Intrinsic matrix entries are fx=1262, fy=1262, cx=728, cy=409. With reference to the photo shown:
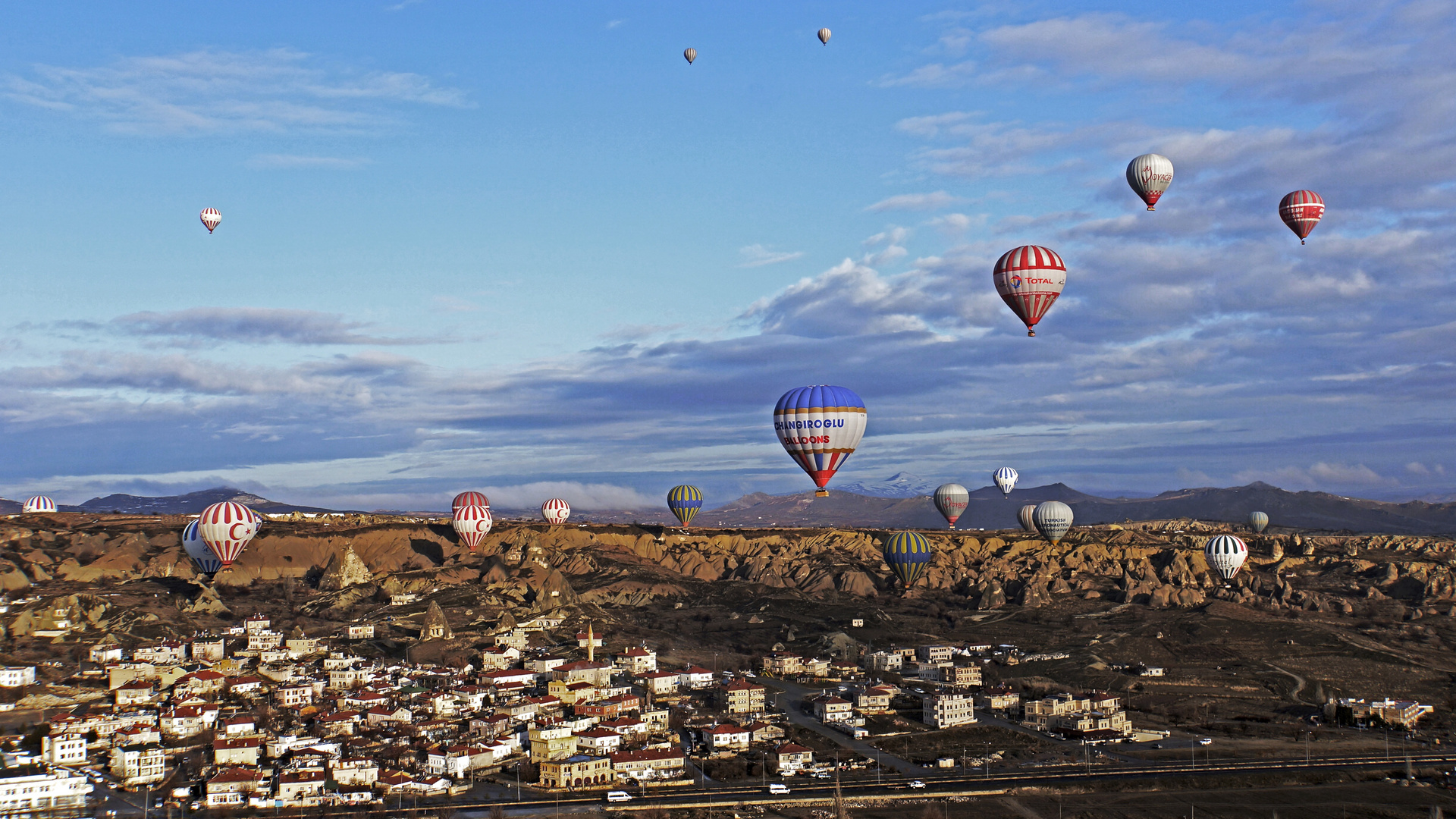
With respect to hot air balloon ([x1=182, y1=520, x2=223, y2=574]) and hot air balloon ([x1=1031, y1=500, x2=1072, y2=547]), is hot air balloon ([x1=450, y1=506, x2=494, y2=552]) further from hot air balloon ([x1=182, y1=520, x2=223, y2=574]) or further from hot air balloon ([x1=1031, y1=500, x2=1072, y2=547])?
hot air balloon ([x1=1031, y1=500, x2=1072, y2=547])

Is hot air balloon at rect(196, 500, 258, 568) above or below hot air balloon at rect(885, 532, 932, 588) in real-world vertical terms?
above

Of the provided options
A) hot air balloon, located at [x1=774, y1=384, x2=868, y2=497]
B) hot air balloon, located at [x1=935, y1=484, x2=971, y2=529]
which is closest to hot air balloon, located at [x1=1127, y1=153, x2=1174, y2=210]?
hot air balloon, located at [x1=774, y1=384, x2=868, y2=497]

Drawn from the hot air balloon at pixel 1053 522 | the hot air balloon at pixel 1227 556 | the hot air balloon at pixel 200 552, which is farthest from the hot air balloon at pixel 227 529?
the hot air balloon at pixel 1227 556

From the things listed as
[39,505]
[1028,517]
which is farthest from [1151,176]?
[39,505]

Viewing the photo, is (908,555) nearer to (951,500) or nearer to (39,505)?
(951,500)

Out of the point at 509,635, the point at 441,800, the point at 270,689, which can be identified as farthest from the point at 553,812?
the point at 509,635

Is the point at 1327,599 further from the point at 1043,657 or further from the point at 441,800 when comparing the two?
the point at 441,800
